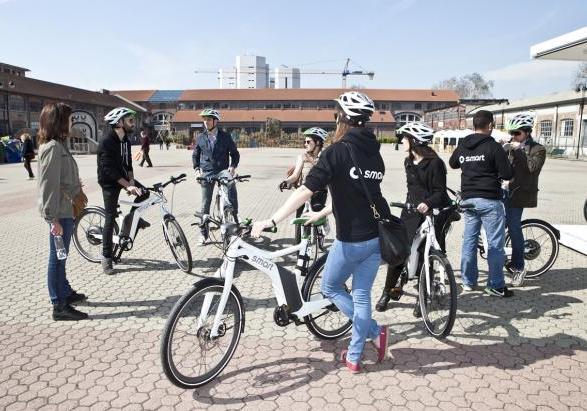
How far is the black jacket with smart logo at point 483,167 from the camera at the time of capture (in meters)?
4.37

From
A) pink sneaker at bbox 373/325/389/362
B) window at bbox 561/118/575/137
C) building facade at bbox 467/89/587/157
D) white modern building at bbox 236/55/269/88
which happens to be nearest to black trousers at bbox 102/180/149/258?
pink sneaker at bbox 373/325/389/362

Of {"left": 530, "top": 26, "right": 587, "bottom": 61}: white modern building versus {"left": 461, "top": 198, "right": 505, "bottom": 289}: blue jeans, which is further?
{"left": 530, "top": 26, "right": 587, "bottom": 61}: white modern building

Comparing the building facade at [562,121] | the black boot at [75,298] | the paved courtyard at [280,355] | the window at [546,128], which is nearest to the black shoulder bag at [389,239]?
the paved courtyard at [280,355]

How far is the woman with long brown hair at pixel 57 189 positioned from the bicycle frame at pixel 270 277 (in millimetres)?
1753

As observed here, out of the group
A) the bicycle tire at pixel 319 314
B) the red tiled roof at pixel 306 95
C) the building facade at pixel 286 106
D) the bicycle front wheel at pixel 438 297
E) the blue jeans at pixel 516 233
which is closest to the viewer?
the bicycle tire at pixel 319 314

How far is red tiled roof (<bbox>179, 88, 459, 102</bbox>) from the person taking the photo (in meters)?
81.0

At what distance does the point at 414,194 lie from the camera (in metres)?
4.48

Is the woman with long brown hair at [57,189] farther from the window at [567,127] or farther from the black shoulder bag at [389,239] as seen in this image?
the window at [567,127]

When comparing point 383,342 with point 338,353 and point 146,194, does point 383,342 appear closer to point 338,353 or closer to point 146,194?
point 338,353

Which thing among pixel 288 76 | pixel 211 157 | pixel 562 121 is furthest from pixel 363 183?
pixel 288 76

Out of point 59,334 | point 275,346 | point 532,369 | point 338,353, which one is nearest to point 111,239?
point 59,334

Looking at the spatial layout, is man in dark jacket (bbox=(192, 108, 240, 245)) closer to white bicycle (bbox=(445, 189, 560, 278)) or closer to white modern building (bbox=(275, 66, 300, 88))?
white bicycle (bbox=(445, 189, 560, 278))

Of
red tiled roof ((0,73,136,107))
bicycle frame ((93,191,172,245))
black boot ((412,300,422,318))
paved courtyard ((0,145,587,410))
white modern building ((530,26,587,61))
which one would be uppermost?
red tiled roof ((0,73,136,107))

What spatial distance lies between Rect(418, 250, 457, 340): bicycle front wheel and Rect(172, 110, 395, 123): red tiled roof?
7157 centimetres
